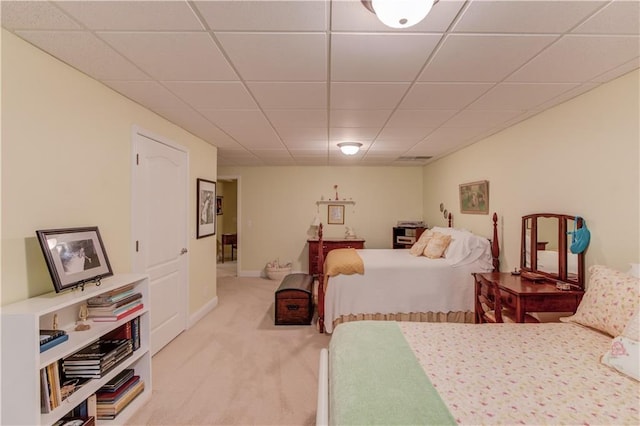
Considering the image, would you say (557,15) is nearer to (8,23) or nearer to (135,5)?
(135,5)

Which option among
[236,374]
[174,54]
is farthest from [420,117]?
[236,374]

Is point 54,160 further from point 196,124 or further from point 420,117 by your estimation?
point 420,117

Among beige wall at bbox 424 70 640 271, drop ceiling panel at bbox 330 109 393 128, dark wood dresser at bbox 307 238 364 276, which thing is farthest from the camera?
dark wood dresser at bbox 307 238 364 276

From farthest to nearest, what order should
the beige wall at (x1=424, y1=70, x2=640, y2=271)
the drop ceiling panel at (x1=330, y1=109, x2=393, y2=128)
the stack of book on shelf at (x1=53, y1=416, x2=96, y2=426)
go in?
the drop ceiling panel at (x1=330, y1=109, x2=393, y2=128)
the beige wall at (x1=424, y1=70, x2=640, y2=271)
the stack of book on shelf at (x1=53, y1=416, x2=96, y2=426)

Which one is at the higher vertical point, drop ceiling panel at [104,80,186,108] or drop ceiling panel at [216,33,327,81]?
drop ceiling panel at [104,80,186,108]

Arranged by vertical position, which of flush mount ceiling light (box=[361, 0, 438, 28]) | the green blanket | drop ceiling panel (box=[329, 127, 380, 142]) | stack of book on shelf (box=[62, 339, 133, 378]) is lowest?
stack of book on shelf (box=[62, 339, 133, 378])

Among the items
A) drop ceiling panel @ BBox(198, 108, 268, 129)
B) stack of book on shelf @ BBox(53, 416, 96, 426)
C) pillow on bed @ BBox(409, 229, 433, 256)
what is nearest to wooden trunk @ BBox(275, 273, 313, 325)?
pillow on bed @ BBox(409, 229, 433, 256)

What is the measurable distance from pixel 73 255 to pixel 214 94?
58.1 inches

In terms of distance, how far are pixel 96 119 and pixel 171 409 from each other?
215 centimetres

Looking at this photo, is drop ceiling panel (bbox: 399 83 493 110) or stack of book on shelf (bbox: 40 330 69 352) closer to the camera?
→ stack of book on shelf (bbox: 40 330 69 352)

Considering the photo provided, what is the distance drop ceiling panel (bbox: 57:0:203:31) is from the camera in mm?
1354

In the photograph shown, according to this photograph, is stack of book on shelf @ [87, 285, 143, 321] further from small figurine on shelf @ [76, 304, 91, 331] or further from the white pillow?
the white pillow

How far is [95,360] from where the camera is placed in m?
1.84

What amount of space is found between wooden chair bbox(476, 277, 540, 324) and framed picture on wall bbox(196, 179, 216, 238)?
10.9 ft
